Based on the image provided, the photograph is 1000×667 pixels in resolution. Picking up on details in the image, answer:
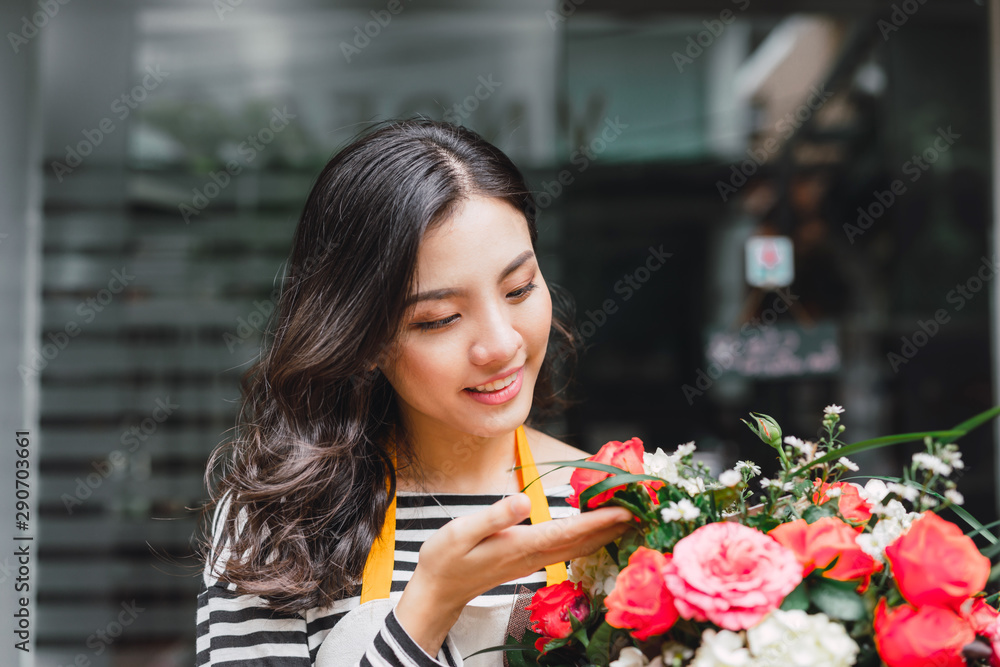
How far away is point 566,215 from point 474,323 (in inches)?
72.9

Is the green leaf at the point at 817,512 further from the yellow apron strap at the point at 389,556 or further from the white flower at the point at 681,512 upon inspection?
the yellow apron strap at the point at 389,556

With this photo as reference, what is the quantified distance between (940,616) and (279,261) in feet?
8.45

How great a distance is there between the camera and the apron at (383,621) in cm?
107

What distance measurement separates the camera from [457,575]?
92 centimetres

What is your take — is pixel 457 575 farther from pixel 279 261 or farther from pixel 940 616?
pixel 279 261

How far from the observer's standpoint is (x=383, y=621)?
3.49ft

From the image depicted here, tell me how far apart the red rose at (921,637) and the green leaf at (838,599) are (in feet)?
0.07

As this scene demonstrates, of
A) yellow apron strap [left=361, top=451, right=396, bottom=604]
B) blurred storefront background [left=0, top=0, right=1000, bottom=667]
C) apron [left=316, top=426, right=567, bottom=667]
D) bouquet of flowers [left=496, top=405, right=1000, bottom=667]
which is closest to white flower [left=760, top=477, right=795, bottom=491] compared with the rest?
bouquet of flowers [left=496, top=405, right=1000, bottom=667]

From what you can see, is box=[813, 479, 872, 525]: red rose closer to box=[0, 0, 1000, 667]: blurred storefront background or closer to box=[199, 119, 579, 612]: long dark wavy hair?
box=[199, 119, 579, 612]: long dark wavy hair

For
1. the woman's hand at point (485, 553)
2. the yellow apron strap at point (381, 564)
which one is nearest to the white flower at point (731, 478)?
the woman's hand at point (485, 553)

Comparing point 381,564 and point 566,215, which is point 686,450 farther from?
point 566,215

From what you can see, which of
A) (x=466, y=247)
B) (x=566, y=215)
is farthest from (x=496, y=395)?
(x=566, y=215)

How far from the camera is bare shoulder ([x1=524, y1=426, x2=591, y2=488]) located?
1.31 m

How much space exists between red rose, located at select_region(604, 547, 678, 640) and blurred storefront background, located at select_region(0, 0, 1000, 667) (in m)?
2.10
